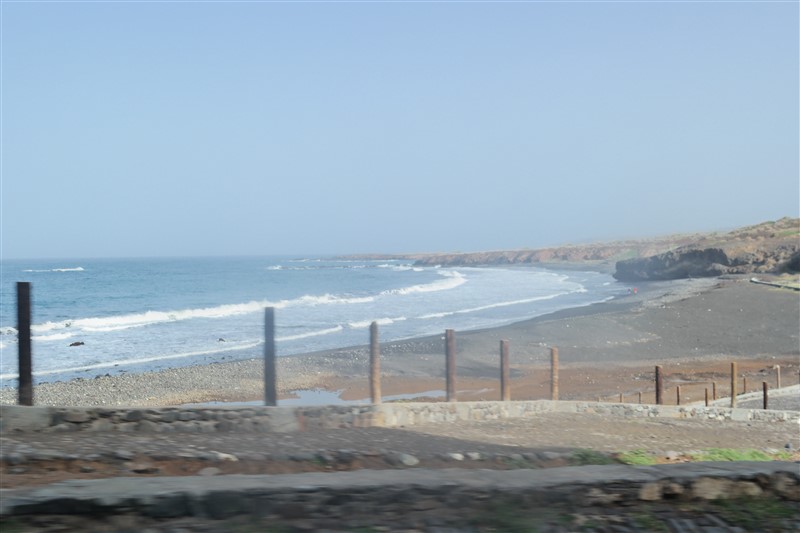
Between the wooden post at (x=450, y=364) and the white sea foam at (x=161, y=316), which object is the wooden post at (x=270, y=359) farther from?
the white sea foam at (x=161, y=316)

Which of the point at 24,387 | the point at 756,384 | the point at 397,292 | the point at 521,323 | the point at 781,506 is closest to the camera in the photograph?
the point at 781,506

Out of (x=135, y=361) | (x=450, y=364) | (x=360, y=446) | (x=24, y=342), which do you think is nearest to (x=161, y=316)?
(x=135, y=361)

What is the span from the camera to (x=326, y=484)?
4051 millimetres

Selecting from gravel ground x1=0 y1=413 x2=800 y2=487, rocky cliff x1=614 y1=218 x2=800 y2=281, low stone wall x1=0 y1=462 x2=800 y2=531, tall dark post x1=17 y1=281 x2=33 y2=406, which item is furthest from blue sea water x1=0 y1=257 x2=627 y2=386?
rocky cliff x1=614 y1=218 x2=800 y2=281

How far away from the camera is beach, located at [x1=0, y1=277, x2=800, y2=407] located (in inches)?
685

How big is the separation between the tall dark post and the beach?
8315mm

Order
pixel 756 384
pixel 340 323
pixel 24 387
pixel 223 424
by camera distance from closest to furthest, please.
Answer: pixel 24 387, pixel 223 424, pixel 756 384, pixel 340 323

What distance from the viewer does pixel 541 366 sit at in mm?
21828

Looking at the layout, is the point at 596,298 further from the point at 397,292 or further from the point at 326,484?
the point at 326,484

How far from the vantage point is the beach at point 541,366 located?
17406mm

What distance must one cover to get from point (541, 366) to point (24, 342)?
16949 mm

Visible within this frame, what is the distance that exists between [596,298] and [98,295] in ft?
119

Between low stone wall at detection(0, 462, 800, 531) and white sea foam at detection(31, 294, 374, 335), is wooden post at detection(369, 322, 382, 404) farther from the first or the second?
white sea foam at detection(31, 294, 374, 335)

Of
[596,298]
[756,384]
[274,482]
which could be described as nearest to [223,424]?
[274,482]
